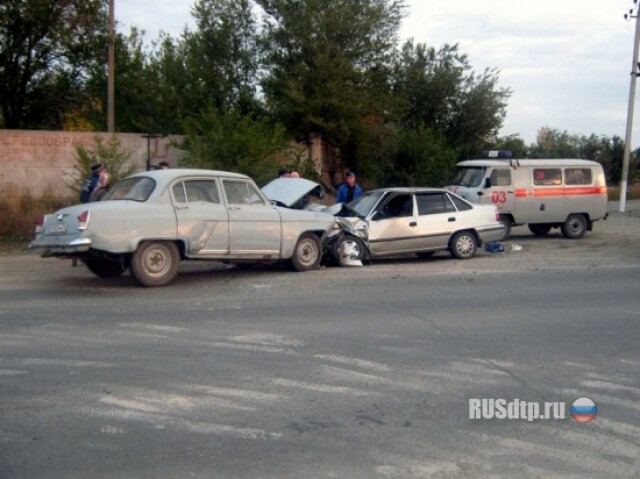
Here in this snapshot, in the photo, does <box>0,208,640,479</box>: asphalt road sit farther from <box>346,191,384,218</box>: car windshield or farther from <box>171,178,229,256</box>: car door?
<box>346,191,384,218</box>: car windshield

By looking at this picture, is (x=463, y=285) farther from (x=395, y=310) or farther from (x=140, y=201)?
(x=140, y=201)

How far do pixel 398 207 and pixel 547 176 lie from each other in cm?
641

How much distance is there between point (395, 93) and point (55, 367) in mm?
26796

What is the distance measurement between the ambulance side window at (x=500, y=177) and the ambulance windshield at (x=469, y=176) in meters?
0.27

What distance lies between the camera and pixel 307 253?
14.1m

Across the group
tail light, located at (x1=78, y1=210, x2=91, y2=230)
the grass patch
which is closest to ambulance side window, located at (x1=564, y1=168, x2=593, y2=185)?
tail light, located at (x1=78, y1=210, x2=91, y2=230)

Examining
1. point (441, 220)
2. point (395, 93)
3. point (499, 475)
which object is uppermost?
point (395, 93)

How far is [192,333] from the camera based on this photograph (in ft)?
29.2

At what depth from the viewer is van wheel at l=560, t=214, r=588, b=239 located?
2105cm

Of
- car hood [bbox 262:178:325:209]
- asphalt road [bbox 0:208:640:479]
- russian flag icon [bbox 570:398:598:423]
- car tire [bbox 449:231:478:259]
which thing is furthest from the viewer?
car tire [bbox 449:231:478:259]

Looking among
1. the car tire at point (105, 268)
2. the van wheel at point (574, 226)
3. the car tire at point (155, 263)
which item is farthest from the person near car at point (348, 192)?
the van wheel at point (574, 226)

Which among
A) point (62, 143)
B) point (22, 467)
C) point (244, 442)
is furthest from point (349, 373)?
point (62, 143)

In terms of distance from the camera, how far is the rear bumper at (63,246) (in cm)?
1131

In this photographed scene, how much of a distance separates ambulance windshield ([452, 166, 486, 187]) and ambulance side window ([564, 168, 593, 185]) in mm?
2278
